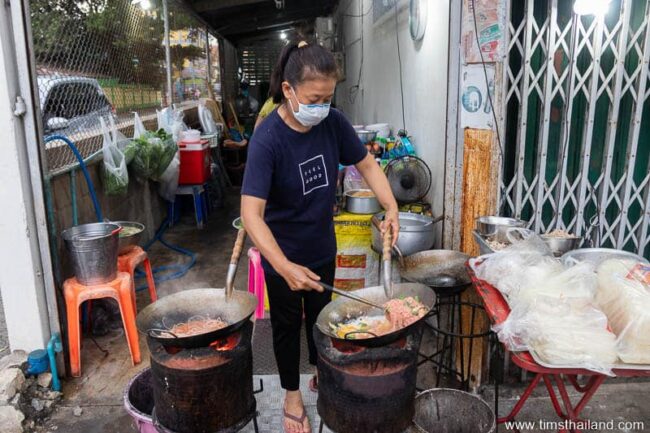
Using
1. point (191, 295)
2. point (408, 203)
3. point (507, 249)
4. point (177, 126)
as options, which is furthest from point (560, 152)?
point (177, 126)

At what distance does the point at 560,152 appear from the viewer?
3143 mm

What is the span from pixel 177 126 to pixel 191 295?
182 inches

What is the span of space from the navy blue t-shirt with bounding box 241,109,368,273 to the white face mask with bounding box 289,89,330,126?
0.34 ft

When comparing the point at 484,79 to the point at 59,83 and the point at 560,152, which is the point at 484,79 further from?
the point at 59,83

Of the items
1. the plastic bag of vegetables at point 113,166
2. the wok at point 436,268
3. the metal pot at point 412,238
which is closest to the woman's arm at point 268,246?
the wok at point 436,268

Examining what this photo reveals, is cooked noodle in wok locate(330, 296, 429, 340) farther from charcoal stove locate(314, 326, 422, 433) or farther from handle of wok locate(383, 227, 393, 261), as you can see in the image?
handle of wok locate(383, 227, 393, 261)

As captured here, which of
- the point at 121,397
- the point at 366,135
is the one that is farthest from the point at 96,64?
the point at 121,397

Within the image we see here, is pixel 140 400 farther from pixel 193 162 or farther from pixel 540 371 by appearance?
pixel 193 162

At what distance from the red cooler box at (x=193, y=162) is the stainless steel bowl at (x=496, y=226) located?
4858 mm

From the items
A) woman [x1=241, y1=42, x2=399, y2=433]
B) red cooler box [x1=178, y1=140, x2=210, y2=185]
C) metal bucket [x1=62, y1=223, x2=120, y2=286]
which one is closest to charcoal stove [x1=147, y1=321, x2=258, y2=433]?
woman [x1=241, y1=42, x2=399, y2=433]

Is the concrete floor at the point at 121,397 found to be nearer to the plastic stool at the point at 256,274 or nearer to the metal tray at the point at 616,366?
the plastic stool at the point at 256,274

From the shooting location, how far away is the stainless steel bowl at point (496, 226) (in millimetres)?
2908

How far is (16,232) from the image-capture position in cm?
317

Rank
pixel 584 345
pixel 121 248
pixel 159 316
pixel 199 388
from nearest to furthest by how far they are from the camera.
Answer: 1. pixel 584 345
2. pixel 199 388
3. pixel 159 316
4. pixel 121 248
